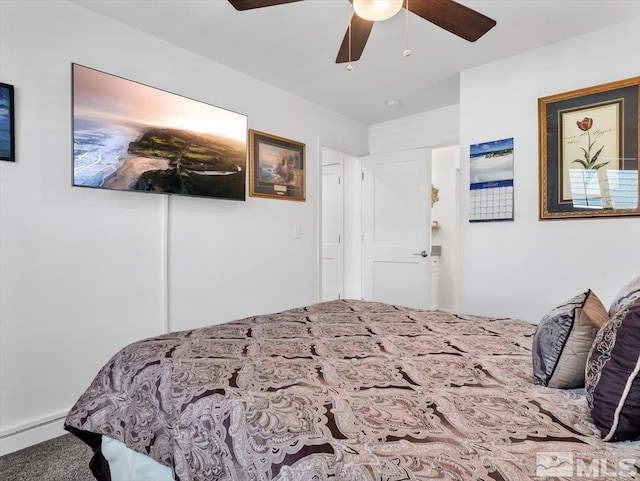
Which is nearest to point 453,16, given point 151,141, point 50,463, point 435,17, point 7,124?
point 435,17

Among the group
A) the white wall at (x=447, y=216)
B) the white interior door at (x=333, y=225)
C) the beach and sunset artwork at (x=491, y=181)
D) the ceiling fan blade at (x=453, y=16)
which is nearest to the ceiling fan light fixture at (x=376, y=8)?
the ceiling fan blade at (x=453, y=16)

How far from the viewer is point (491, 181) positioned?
2.83m

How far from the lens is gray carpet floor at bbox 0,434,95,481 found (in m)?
1.72

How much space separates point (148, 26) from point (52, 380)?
7.67ft

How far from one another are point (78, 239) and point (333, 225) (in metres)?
3.51

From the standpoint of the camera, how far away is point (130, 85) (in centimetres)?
232

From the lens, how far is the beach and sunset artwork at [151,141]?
2.14m

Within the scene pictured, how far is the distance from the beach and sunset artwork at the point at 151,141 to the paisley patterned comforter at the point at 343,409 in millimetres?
1322

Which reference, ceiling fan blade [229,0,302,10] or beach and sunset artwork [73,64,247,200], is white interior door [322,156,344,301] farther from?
ceiling fan blade [229,0,302,10]

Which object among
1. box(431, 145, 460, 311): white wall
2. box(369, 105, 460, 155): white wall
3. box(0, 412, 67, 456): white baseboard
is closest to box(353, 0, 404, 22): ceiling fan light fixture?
box(369, 105, 460, 155): white wall

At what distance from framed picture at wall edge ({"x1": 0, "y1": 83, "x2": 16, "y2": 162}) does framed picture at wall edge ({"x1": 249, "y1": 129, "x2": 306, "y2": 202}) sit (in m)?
1.64

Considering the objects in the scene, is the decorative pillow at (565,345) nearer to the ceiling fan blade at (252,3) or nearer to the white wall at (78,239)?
the ceiling fan blade at (252,3)

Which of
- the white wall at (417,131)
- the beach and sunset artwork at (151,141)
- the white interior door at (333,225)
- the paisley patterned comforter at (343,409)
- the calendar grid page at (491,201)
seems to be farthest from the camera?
the white interior door at (333,225)

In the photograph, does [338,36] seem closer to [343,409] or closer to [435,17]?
[435,17]
